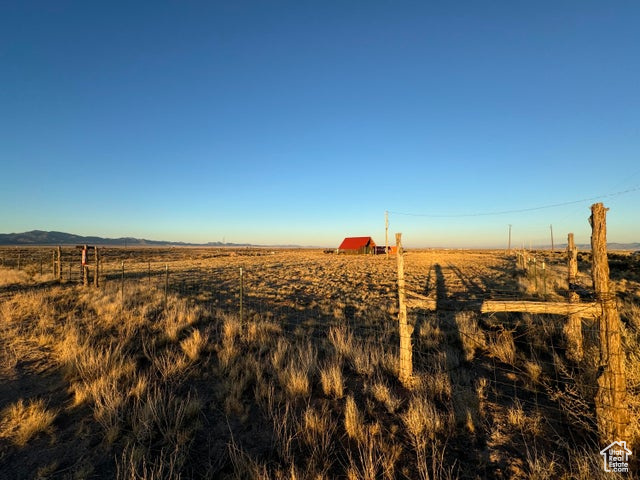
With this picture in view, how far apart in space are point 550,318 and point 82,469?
434 inches

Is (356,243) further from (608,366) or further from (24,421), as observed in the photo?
(24,421)

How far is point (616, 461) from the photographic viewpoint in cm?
357

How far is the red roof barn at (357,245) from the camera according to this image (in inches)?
2630

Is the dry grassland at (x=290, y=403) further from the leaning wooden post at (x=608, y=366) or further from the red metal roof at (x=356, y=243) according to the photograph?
the red metal roof at (x=356, y=243)

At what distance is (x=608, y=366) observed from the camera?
3.89 meters

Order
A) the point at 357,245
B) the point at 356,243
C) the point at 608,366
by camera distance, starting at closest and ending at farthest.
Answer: the point at 608,366 < the point at 357,245 < the point at 356,243

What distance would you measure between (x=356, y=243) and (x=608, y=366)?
215ft

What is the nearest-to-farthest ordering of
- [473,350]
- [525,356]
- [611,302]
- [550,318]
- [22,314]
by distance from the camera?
[611,302], [525,356], [473,350], [550,318], [22,314]

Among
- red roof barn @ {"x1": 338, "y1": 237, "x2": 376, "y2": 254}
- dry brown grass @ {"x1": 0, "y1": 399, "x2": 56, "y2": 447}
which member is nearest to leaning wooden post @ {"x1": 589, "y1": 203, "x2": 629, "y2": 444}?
dry brown grass @ {"x1": 0, "y1": 399, "x2": 56, "y2": 447}

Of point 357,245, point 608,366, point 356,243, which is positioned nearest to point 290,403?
point 608,366

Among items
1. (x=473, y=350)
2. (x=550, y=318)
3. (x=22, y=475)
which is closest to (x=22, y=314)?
(x=22, y=475)

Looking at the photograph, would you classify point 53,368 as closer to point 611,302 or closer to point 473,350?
point 473,350
